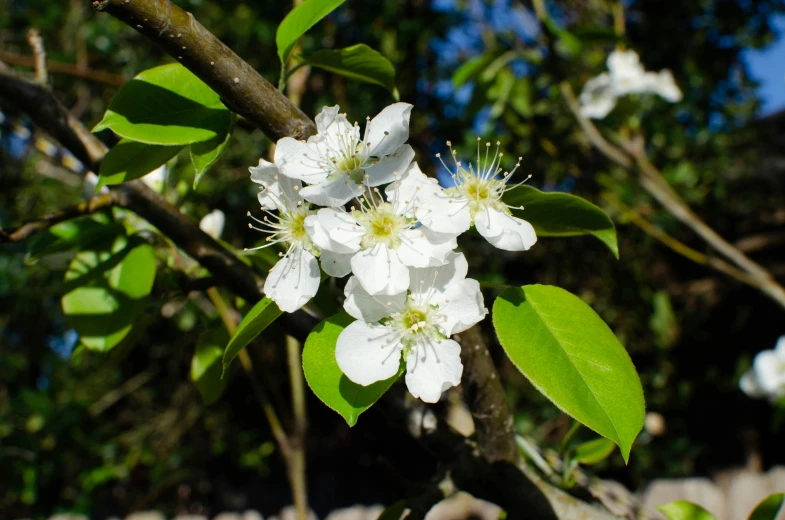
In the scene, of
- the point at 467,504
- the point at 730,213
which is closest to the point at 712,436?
the point at 730,213

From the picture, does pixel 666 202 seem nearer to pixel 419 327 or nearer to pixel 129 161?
pixel 419 327

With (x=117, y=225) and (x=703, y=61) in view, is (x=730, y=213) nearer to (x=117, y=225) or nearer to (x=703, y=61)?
(x=703, y=61)

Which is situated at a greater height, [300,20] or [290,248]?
[300,20]

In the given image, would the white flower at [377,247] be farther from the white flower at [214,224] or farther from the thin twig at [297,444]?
the thin twig at [297,444]

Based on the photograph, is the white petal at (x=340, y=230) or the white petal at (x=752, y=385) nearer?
the white petal at (x=340, y=230)

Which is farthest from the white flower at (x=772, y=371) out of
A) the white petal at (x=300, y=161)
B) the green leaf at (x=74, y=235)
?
the green leaf at (x=74, y=235)

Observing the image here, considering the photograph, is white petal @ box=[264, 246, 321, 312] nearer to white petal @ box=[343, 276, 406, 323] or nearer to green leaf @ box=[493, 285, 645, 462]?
white petal @ box=[343, 276, 406, 323]

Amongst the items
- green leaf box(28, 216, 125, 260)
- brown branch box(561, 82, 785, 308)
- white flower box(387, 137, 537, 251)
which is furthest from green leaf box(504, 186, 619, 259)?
brown branch box(561, 82, 785, 308)

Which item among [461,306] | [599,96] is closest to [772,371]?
[599,96]
